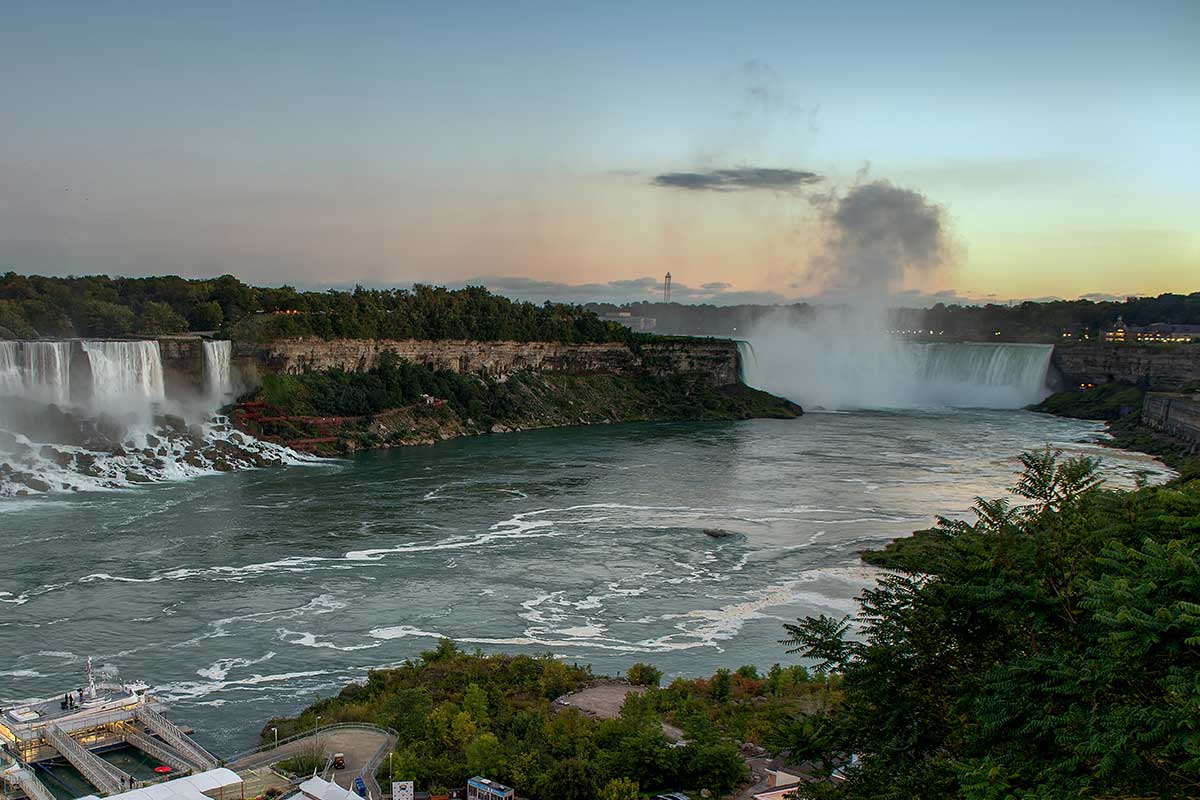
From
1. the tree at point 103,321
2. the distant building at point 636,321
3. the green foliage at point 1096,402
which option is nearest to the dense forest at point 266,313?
the tree at point 103,321

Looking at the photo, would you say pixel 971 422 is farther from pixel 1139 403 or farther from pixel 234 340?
pixel 234 340

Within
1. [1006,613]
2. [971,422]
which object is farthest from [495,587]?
[971,422]

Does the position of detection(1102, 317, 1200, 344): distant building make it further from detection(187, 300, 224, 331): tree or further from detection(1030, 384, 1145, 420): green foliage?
detection(187, 300, 224, 331): tree

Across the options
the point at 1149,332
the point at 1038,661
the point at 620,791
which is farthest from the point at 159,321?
the point at 1149,332

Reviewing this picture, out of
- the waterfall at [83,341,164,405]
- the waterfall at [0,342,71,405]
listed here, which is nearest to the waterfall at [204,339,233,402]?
the waterfall at [83,341,164,405]

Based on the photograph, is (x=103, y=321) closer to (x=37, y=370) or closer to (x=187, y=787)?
(x=37, y=370)

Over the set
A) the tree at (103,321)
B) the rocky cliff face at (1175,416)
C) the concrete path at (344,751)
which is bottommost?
the concrete path at (344,751)

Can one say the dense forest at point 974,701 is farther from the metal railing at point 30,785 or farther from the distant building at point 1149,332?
the distant building at point 1149,332

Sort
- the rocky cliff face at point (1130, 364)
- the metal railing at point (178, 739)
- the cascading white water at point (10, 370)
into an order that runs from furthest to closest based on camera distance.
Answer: the rocky cliff face at point (1130, 364) < the cascading white water at point (10, 370) < the metal railing at point (178, 739)
